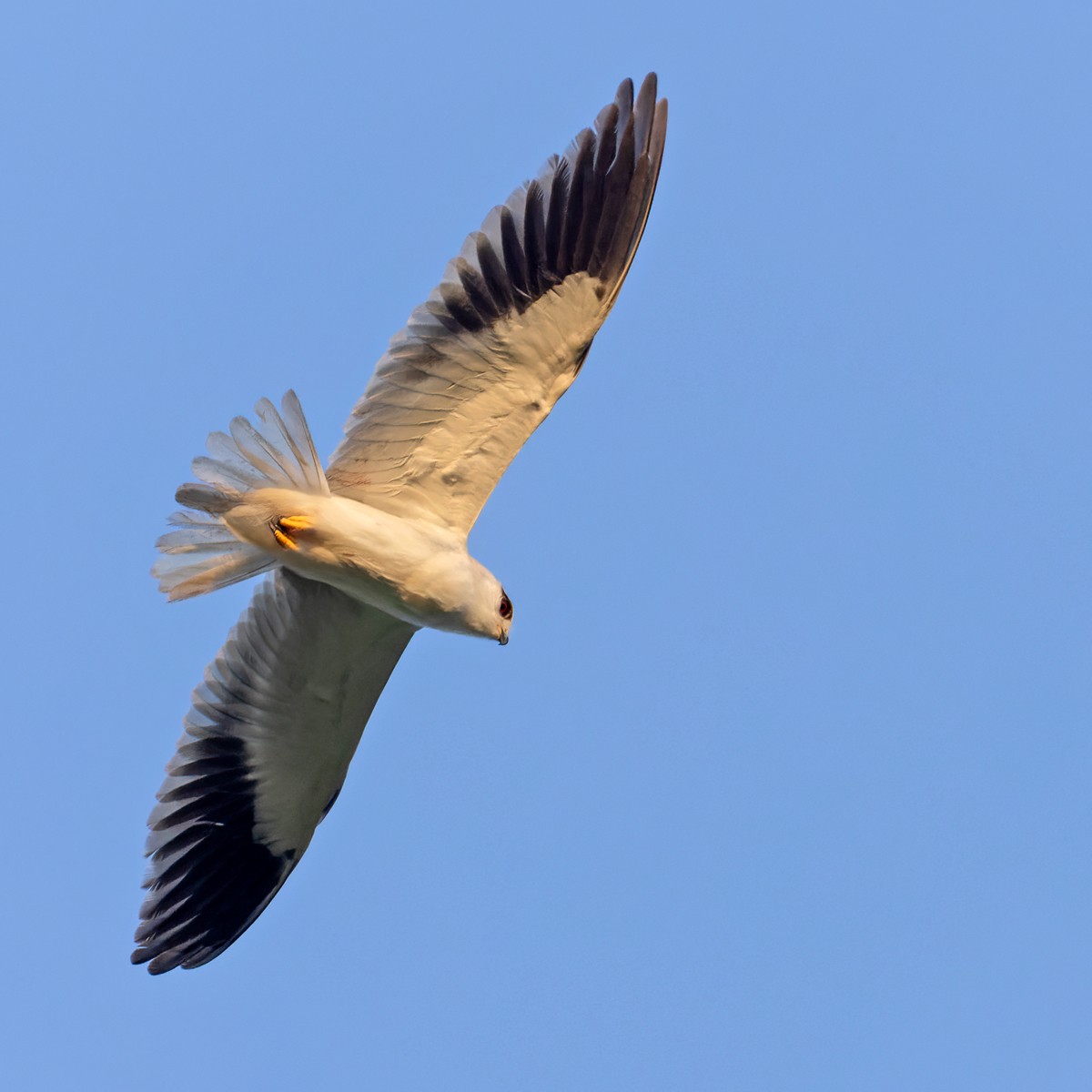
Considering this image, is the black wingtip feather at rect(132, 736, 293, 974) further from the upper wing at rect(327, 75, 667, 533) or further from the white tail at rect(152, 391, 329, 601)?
the upper wing at rect(327, 75, 667, 533)

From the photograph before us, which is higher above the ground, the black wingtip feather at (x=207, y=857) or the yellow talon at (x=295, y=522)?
the yellow talon at (x=295, y=522)

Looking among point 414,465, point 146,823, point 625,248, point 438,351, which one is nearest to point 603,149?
point 625,248

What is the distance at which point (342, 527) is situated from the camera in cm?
709

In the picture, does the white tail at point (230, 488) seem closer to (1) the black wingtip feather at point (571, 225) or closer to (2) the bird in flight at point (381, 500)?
(2) the bird in flight at point (381, 500)

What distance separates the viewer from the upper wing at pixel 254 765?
779 centimetres

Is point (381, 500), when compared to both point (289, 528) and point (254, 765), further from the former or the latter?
point (254, 765)

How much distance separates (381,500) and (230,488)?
0.69m

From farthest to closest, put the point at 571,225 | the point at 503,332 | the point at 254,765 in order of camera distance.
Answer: the point at 254,765 → the point at 571,225 → the point at 503,332

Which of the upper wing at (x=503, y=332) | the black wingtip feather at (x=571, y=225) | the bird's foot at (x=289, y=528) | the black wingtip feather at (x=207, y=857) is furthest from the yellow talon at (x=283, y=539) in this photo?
the black wingtip feather at (x=207, y=857)

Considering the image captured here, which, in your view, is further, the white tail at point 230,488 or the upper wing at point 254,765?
the upper wing at point 254,765

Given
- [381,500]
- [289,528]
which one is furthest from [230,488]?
[381,500]

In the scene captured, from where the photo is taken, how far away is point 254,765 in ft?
26.3

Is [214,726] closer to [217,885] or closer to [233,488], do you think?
[217,885]

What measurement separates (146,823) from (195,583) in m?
1.45
